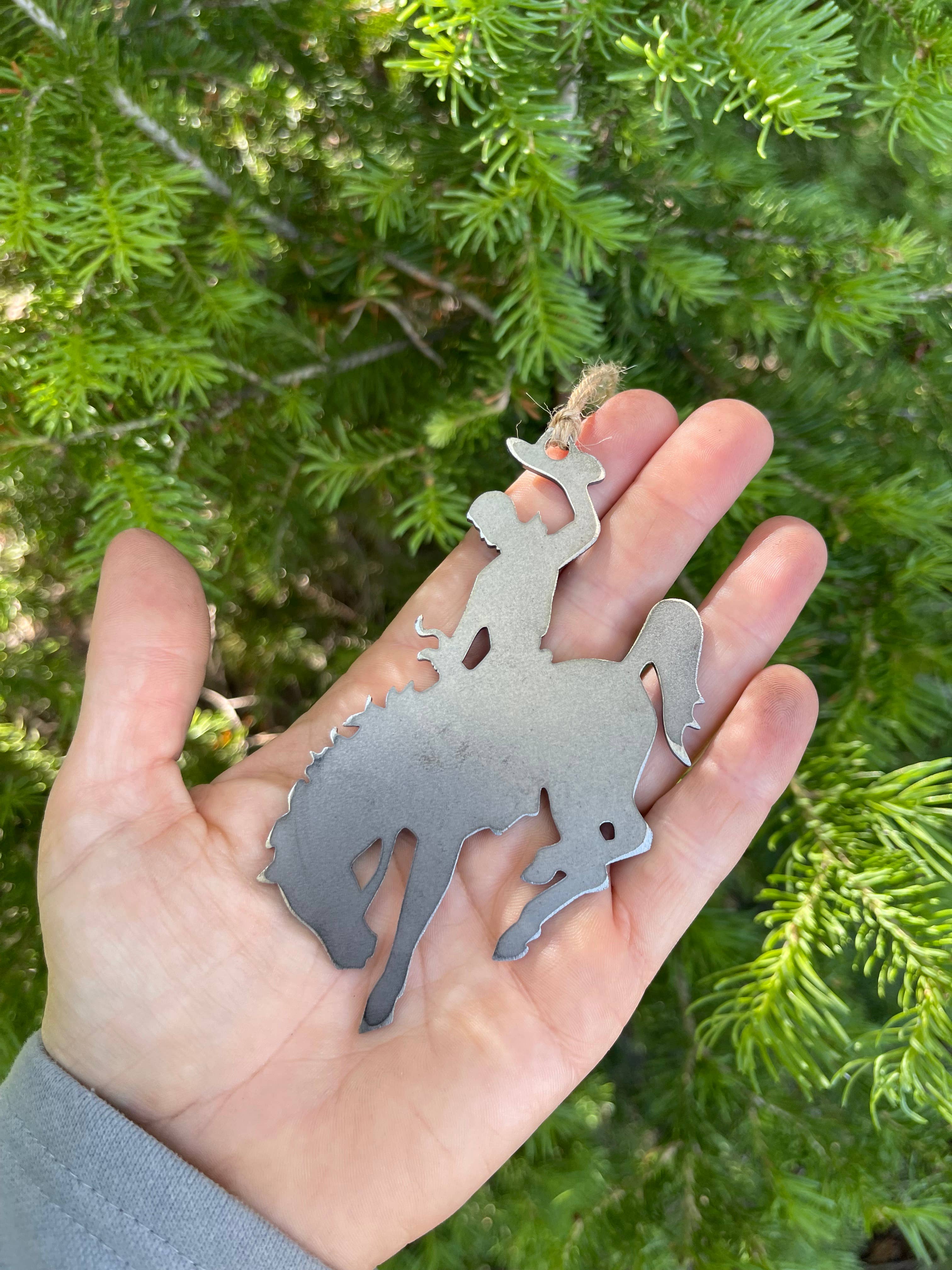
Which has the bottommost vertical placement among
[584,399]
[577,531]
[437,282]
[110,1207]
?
[110,1207]

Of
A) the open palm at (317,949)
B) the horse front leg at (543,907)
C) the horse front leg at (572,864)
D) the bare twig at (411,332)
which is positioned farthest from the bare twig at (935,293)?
the horse front leg at (543,907)

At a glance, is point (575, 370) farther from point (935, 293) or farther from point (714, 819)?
point (714, 819)

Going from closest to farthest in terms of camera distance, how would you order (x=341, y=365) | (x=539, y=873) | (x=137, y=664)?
(x=137, y=664) < (x=539, y=873) < (x=341, y=365)

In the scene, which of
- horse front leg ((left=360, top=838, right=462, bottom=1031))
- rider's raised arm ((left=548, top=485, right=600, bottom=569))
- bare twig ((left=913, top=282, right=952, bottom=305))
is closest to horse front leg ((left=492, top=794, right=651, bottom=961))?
horse front leg ((left=360, top=838, right=462, bottom=1031))

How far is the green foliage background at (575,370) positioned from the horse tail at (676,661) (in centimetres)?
22

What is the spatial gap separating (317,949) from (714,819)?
653 millimetres

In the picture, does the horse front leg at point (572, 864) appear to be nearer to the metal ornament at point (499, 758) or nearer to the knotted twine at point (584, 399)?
the metal ornament at point (499, 758)

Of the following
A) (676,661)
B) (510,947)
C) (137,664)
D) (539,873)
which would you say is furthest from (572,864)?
(137,664)

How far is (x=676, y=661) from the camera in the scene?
1313 millimetres

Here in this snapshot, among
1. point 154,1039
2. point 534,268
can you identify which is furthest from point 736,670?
point 154,1039

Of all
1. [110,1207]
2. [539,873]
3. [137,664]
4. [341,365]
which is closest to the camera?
[110,1207]

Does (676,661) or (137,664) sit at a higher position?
(137,664)

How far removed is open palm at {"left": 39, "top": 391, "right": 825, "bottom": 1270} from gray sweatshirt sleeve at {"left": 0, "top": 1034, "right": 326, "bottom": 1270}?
62 millimetres

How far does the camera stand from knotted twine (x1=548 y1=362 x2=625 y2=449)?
3.94ft
